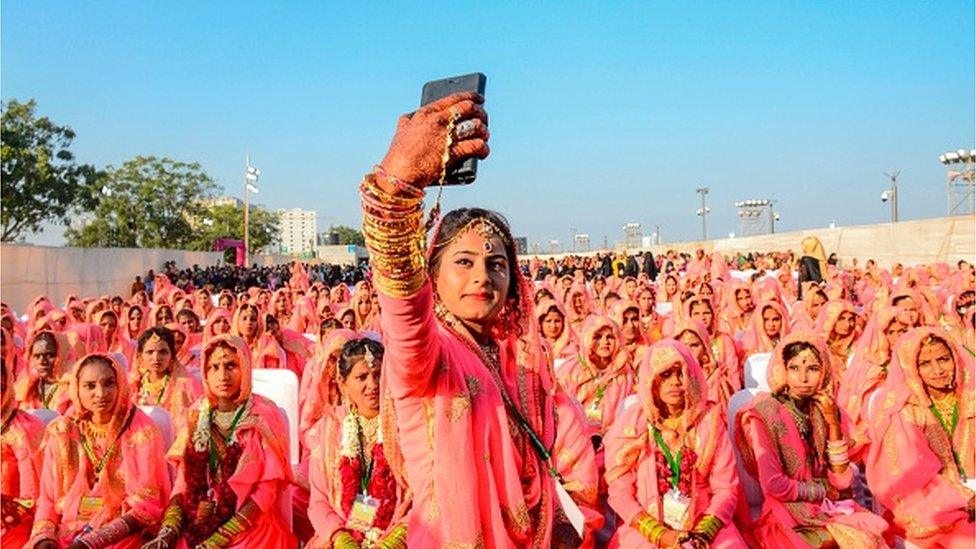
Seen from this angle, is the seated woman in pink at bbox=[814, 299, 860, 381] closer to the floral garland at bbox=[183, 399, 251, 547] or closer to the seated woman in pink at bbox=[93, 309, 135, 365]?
the floral garland at bbox=[183, 399, 251, 547]

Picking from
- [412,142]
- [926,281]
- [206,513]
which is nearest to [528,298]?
[412,142]

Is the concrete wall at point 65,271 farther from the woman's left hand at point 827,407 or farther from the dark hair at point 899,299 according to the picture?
the woman's left hand at point 827,407

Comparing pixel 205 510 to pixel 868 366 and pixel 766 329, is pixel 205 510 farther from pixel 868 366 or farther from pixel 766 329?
pixel 766 329

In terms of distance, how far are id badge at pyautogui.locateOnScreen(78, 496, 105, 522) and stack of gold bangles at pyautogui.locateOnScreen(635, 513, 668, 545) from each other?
2568 millimetres

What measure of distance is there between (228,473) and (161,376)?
217cm

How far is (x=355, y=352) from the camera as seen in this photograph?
356 cm

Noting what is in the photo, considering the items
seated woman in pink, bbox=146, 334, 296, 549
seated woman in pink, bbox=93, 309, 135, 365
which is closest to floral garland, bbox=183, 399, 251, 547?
seated woman in pink, bbox=146, 334, 296, 549

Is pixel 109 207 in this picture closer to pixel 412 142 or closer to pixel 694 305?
pixel 694 305

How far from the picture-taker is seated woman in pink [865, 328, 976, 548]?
3.86 m

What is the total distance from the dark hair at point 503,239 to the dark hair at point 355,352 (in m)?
1.73

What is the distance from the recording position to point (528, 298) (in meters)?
1.91

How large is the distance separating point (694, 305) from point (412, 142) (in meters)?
6.44

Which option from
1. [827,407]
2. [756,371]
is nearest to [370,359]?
[827,407]

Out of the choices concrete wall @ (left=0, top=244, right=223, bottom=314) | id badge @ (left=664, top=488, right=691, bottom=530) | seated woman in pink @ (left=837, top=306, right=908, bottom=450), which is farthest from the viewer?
concrete wall @ (left=0, top=244, right=223, bottom=314)
